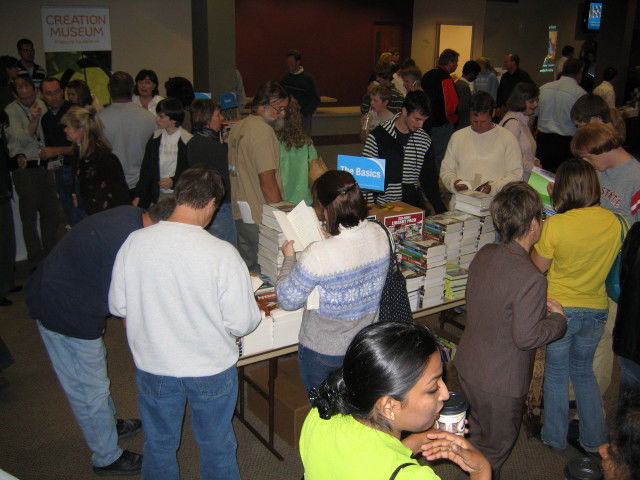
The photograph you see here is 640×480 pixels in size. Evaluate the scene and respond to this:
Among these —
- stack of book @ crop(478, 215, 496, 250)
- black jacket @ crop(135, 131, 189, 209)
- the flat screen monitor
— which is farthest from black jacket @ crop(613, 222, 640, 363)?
the flat screen monitor

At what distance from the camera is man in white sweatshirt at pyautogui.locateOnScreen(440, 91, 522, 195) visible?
4.21m

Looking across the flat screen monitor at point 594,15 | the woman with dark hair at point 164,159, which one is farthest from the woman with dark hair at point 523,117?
the flat screen monitor at point 594,15

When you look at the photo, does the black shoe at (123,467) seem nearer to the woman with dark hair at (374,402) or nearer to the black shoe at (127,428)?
the black shoe at (127,428)

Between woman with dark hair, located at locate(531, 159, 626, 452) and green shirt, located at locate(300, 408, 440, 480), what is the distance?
70.9 inches

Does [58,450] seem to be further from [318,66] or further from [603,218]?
[318,66]

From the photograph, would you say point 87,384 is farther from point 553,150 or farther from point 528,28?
point 528,28

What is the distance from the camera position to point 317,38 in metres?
13.9

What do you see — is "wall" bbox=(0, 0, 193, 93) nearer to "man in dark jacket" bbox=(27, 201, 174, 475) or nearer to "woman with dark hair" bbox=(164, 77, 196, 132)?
"woman with dark hair" bbox=(164, 77, 196, 132)

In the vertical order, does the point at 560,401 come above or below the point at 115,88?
below

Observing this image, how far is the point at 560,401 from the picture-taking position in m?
3.22

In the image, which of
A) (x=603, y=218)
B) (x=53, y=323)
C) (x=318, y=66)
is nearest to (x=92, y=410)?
(x=53, y=323)

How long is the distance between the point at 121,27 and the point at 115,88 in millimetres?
3318

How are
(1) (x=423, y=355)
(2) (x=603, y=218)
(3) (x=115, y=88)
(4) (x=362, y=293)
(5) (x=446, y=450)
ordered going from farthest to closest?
(3) (x=115, y=88), (2) (x=603, y=218), (4) (x=362, y=293), (5) (x=446, y=450), (1) (x=423, y=355)

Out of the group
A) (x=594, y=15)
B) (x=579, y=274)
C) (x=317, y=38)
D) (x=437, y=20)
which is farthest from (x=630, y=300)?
(x=594, y=15)
